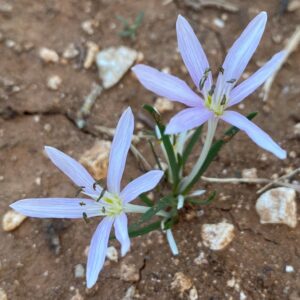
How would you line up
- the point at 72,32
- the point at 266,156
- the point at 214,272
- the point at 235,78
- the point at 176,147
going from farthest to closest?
the point at 72,32 → the point at 266,156 → the point at 176,147 → the point at 214,272 → the point at 235,78

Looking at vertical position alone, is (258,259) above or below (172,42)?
below

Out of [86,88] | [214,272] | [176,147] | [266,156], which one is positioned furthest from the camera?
[86,88]

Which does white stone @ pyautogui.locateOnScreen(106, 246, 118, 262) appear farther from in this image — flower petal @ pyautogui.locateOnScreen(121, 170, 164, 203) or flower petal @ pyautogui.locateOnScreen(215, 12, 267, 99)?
flower petal @ pyautogui.locateOnScreen(215, 12, 267, 99)

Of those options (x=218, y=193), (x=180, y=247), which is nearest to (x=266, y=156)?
(x=218, y=193)

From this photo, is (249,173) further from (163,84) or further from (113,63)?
A: (113,63)

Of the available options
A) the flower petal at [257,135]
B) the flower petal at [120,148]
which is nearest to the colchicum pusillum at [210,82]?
the flower petal at [257,135]

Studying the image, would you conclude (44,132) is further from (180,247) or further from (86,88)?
(180,247)

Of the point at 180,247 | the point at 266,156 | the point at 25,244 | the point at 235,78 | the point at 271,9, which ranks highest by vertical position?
the point at 235,78

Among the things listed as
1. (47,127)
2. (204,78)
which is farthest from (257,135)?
(47,127)
